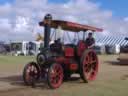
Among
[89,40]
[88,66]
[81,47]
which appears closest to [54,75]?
[81,47]

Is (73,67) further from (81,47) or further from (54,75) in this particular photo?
(54,75)

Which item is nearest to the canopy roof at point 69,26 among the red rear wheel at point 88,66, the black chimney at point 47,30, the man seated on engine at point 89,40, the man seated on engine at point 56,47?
the black chimney at point 47,30

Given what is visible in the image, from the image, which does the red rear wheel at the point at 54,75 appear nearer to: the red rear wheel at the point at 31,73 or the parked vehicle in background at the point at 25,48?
the red rear wheel at the point at 31,73

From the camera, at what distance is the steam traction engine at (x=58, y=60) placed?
13.5m

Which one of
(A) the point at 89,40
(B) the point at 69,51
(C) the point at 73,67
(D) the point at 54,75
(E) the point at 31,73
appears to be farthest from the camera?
(A) the point at 89,40

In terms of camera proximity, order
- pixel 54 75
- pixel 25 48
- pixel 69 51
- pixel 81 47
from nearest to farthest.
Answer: pixel 54 75 < pixel 69 51 < pixel 81 47 < pixel 25 48

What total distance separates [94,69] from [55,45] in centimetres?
238

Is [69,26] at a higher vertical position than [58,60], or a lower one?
higher

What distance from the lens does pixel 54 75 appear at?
43.3 feet

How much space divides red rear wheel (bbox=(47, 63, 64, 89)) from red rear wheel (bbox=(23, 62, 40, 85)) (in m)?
0.92

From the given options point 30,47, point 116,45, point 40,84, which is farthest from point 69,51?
point 116,45

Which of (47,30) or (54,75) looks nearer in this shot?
(54,75)

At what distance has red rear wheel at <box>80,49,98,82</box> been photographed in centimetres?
1461

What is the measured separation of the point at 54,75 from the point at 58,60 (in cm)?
96
